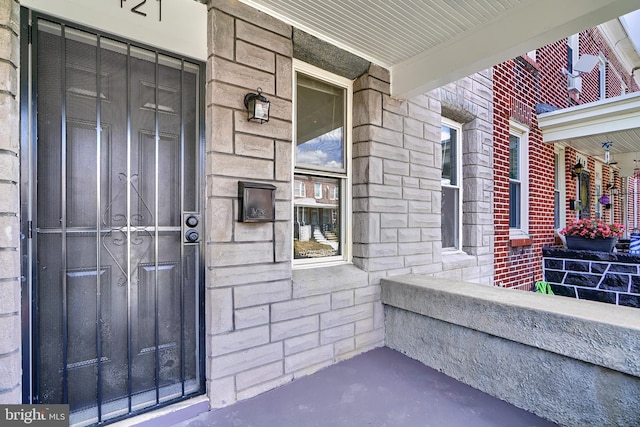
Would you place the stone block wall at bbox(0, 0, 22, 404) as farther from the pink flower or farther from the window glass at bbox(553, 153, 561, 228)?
the window glass at bbox(553, 153, 561, 228)

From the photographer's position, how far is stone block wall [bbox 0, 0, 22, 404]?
1.38 meters

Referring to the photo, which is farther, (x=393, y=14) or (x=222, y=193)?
(x=393, y=14)

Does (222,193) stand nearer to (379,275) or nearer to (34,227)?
(34,227)

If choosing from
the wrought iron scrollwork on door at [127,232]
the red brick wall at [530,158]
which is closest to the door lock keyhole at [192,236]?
the wrought iron scrollwork on door at [127,232]

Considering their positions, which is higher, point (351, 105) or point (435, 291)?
point (351, 105)

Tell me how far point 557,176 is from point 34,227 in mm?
7028

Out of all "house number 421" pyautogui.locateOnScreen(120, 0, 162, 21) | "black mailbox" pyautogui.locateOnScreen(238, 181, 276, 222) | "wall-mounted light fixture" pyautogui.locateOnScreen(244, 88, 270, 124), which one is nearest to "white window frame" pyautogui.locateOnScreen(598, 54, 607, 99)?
"wall-mounted light fixture" pyautogui.locateOnScreen(244, 88, 270, 124)

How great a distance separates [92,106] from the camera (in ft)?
5.69

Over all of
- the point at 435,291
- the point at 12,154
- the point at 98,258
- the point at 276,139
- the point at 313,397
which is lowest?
the point at 313,397

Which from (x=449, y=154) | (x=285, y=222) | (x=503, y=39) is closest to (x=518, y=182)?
(x=449, y=154)

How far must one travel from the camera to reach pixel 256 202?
2045mm

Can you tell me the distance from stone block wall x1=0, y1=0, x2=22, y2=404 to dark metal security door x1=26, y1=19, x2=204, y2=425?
119 millimetres

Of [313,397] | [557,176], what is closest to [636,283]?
[557,176]

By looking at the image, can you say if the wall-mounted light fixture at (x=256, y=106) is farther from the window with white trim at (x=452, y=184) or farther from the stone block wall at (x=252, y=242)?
the window with white trim at (x=452, y=184)
